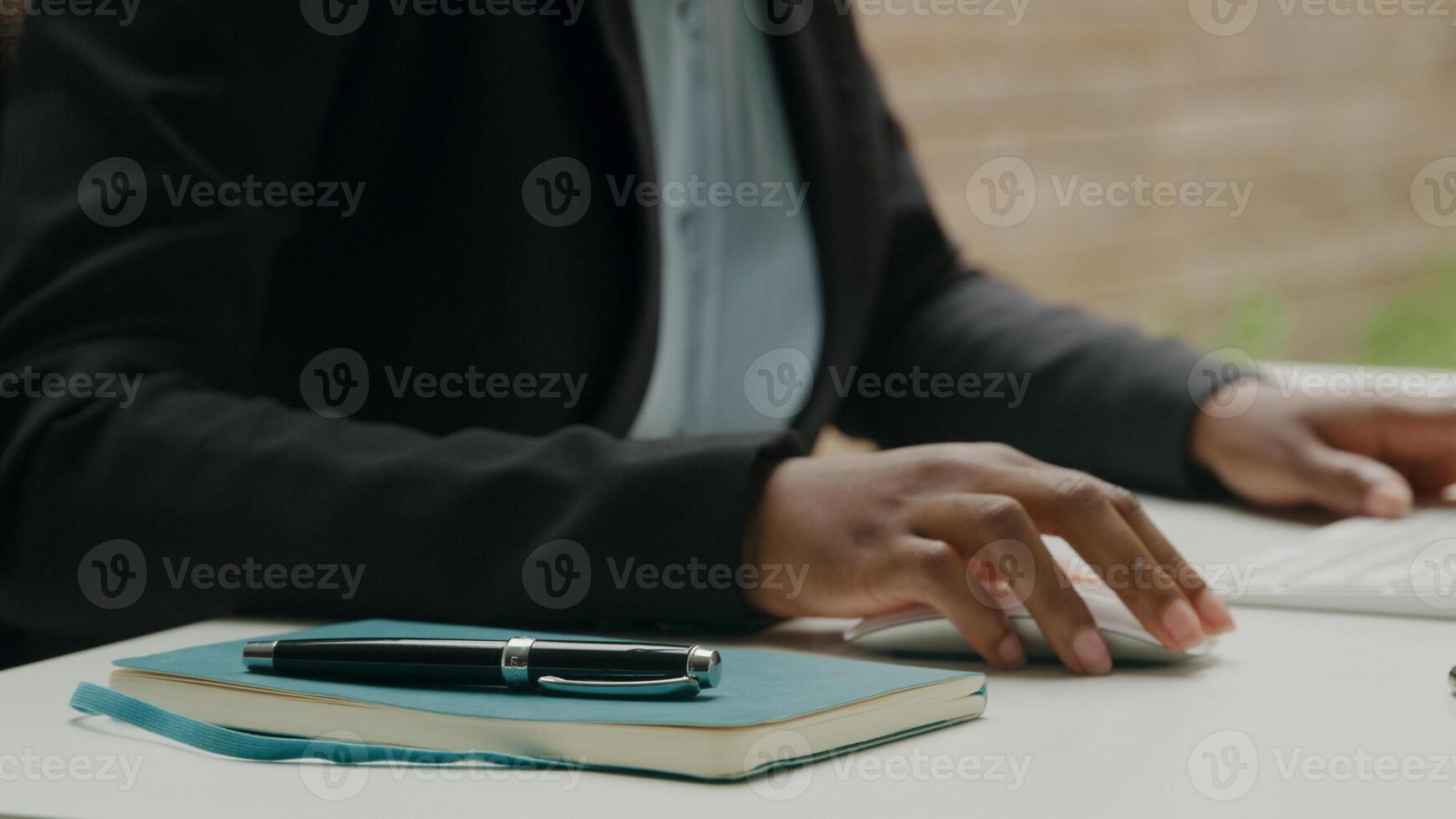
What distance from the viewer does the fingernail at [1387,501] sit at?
2.85 feet

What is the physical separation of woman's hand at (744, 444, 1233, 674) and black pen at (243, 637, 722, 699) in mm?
132

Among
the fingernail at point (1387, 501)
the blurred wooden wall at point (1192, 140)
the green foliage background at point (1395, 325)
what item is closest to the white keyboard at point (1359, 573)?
the fingernail at point (1387, 501)

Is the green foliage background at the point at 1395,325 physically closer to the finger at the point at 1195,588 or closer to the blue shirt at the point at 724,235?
the blue shirt at the point at 724,235

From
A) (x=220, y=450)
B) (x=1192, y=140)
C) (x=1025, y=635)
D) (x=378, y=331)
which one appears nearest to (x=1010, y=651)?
(x=1025, y=635)

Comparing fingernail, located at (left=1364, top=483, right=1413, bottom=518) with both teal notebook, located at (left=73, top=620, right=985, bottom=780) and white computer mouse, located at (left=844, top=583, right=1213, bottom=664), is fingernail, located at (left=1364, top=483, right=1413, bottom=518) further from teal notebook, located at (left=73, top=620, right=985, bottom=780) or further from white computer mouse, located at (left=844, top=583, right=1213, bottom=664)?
teal notebook, located at (left=73, top=620, right=985, bottom=780)

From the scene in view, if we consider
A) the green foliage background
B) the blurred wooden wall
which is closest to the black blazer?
the blurred wooden wall

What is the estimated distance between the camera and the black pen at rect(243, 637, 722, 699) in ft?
1.53

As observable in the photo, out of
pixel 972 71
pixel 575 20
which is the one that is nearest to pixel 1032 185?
pixel 972 71

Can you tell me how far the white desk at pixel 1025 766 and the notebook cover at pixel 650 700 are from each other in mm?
20

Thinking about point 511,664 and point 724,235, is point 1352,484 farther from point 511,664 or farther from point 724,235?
point 511,664

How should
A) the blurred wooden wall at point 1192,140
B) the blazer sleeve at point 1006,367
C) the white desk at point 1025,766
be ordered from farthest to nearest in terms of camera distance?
1. the blurred wooden wall at point 1192,140
2. the blazer sleeve at point 1006,367
3. the white desk at point 1025,766

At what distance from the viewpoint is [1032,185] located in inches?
104

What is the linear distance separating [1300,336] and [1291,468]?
267 centimetres

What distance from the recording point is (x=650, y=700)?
1.54 ft
